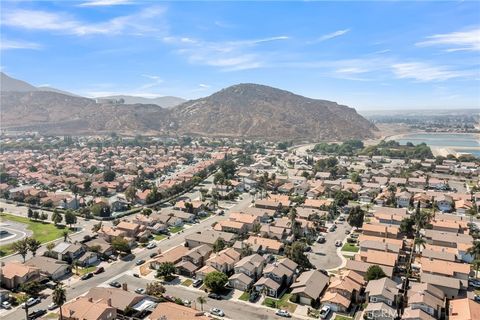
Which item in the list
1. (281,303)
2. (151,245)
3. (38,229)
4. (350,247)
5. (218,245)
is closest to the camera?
(281,303)

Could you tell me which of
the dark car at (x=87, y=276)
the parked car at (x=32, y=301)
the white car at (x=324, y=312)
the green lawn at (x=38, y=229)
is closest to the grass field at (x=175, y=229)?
the green lawn at (x=38, y=229)

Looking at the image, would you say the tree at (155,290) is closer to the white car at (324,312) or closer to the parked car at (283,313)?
the parked car at (283,313)

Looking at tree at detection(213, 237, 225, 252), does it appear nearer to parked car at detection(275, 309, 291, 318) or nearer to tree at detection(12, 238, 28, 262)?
parked car at detection(275, 309, 291, 318)

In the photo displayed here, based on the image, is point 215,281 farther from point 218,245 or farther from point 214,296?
point 218,245

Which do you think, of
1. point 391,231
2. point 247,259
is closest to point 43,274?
point 247,259

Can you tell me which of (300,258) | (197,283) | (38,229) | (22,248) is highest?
(22,248)

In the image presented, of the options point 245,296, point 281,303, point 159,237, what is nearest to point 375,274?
point 281,303

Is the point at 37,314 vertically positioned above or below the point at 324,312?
above

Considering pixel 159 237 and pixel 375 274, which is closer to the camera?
pixel 375 274
